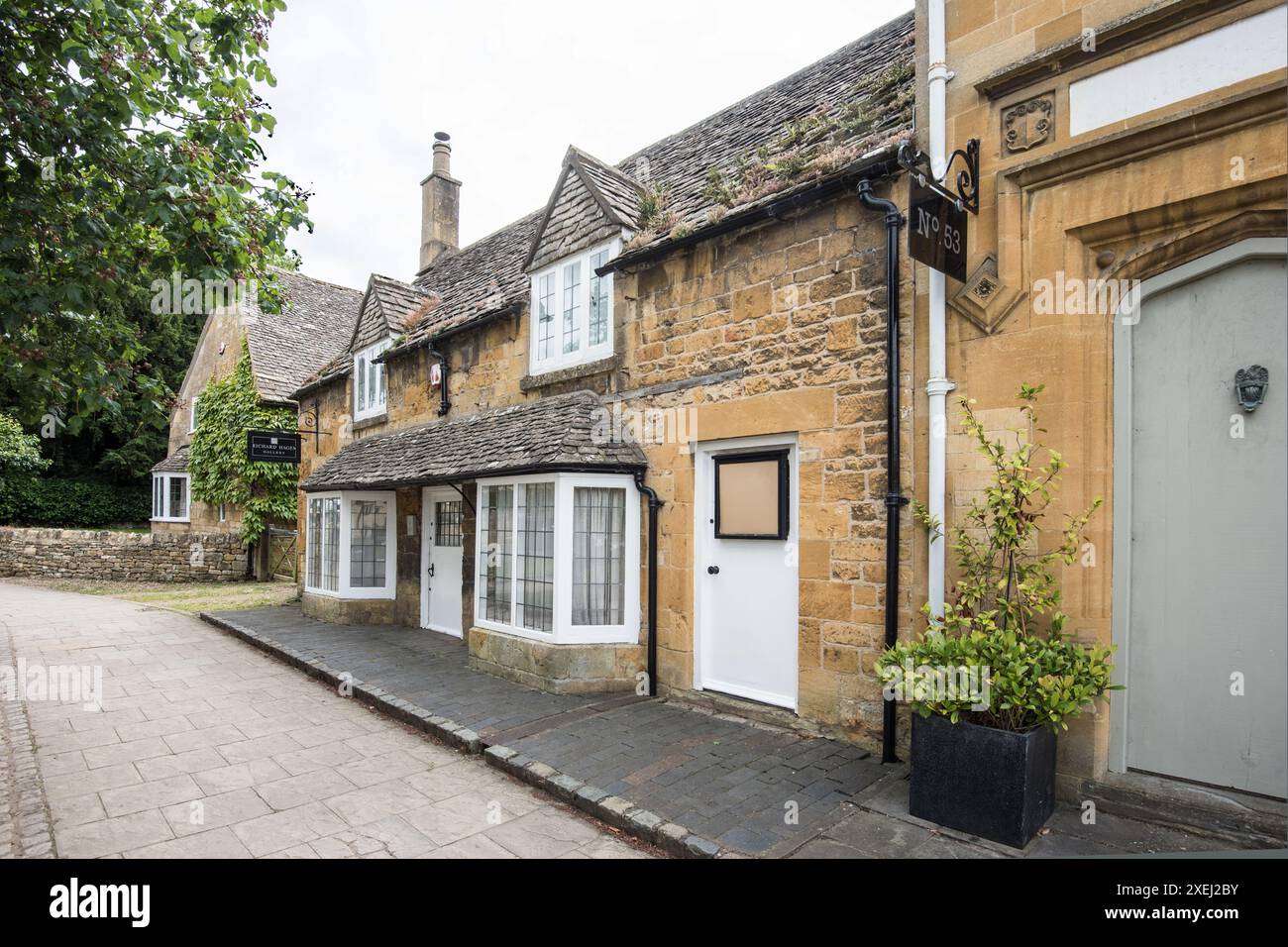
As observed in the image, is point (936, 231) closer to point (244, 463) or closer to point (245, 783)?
point (245, 783)

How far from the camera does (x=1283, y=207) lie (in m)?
4.01

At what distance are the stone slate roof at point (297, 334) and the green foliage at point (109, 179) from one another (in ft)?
40.9

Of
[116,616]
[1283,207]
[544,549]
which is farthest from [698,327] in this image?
[116,616]

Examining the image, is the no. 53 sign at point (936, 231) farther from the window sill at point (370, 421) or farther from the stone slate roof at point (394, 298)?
the window sill at point (370, 421)

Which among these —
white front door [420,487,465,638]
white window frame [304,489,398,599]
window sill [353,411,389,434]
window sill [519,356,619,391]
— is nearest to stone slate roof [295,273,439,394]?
window sill [353,411,389,434]

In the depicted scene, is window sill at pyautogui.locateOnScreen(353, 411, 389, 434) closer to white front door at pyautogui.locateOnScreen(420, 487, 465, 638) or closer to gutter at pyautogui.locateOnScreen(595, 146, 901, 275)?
white front door at pyautogui.locateOnScreen(420, 487, 465, 638)

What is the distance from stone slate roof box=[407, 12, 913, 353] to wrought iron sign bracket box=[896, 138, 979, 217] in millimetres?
721

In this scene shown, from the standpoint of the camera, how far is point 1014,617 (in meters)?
4.46

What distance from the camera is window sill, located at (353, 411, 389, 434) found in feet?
44.1

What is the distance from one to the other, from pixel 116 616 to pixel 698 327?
13.3 meters

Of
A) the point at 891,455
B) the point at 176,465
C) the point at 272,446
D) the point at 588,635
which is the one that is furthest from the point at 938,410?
the point at 176,465

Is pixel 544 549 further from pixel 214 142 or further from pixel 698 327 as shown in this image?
pixel 214 142

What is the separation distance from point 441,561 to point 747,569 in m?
6.67

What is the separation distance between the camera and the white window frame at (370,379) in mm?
13555
